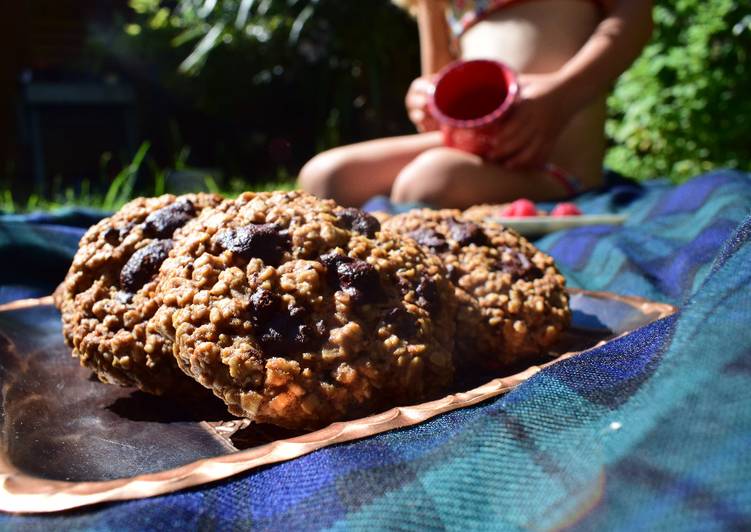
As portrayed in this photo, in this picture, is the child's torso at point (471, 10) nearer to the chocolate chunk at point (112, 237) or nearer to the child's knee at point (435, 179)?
the child's knee at point (435, 179)

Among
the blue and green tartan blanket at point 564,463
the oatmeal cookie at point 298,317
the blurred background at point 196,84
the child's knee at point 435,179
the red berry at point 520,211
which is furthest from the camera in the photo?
the blurred background at point 196,84

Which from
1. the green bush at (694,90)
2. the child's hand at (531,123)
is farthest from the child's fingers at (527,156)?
the green bush at (694,90)

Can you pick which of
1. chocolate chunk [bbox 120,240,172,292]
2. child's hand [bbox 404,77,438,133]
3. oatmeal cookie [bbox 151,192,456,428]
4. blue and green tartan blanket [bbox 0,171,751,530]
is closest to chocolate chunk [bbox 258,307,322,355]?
oatmeal cookie [bbox 151,192,456,428]

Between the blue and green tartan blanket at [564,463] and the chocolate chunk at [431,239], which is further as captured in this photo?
the chocolate chunk at [431,239]

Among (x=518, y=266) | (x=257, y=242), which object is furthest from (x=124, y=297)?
(x=518, y=266)

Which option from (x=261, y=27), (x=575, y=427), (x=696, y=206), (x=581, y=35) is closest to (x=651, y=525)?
A: (x=575, y=427)

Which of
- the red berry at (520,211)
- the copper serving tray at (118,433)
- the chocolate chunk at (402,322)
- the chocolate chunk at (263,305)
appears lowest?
the red berry at (520,211)

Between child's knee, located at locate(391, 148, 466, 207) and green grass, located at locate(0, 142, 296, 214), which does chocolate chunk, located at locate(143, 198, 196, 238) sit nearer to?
green grass, located at locate(0, 142, 296, 214)

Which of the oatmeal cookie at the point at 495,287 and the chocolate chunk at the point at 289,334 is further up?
the chocolate chunk at the point at 289,334
